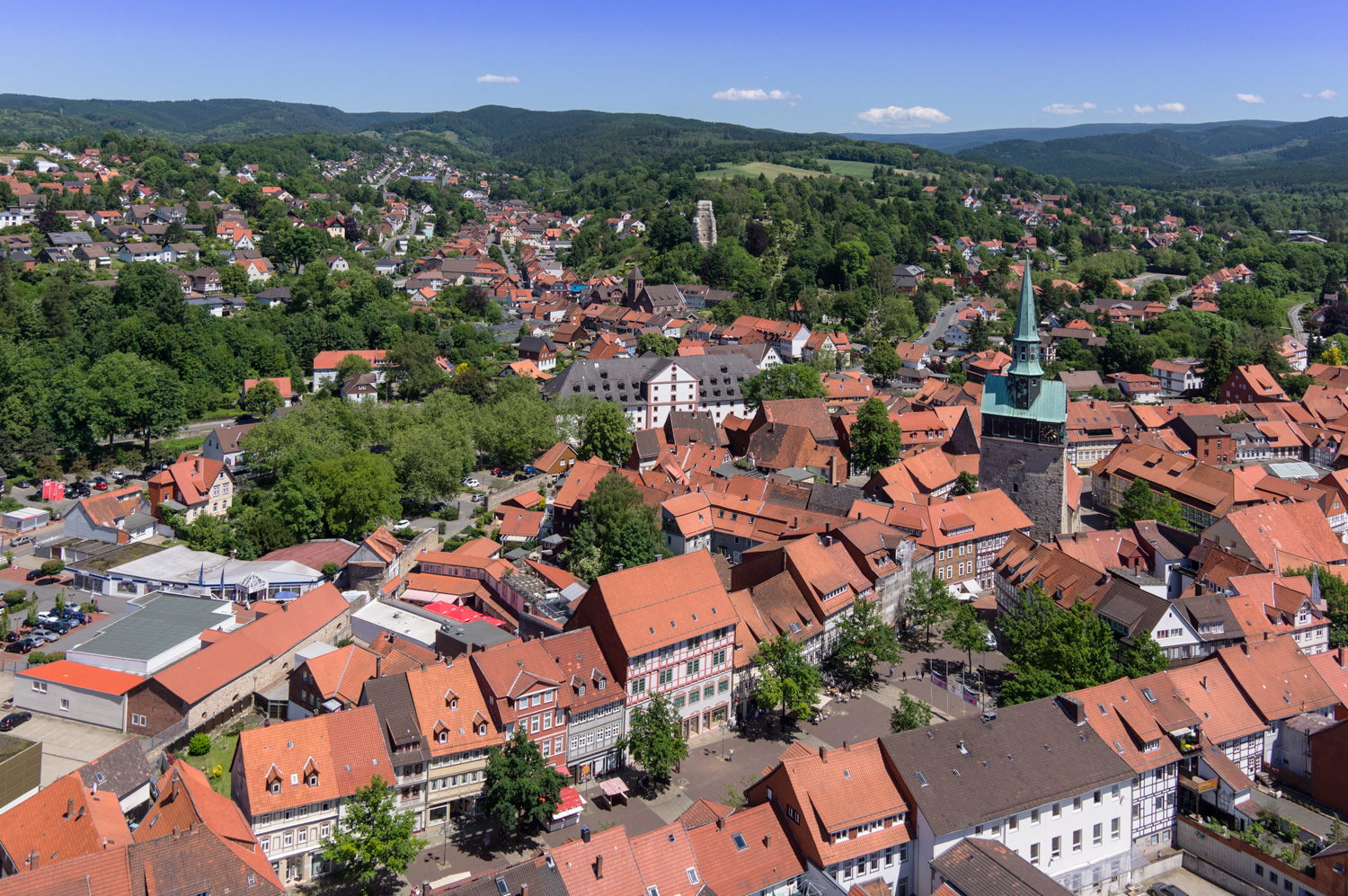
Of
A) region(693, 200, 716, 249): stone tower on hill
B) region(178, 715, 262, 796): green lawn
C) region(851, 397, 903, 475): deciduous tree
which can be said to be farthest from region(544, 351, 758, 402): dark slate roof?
region(693, 200, 716, 249): stone tower on hill

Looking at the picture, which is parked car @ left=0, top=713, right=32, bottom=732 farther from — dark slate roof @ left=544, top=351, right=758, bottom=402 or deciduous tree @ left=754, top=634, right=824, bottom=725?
dark slate roof @ left=544, top=351, right=758, bottom=402

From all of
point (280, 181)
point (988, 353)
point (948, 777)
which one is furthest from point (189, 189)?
point (948, 777)

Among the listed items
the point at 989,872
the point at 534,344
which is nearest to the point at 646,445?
the point at 534,344

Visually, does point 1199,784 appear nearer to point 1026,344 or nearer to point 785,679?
point 785,679

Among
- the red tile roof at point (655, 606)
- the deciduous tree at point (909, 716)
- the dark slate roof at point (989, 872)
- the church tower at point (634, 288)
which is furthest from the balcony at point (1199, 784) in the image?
Result: the church tower at point (634, 288)

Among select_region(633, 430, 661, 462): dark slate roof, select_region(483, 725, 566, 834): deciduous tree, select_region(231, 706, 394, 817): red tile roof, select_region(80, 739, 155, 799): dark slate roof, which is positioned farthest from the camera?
select_region(633, 430, 661, 462): dark slate roof

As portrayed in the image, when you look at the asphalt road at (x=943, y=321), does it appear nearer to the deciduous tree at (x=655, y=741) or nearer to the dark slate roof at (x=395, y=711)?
the deciduous tree at (x=655, y=741)

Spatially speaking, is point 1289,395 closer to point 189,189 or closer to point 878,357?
point 878,357
